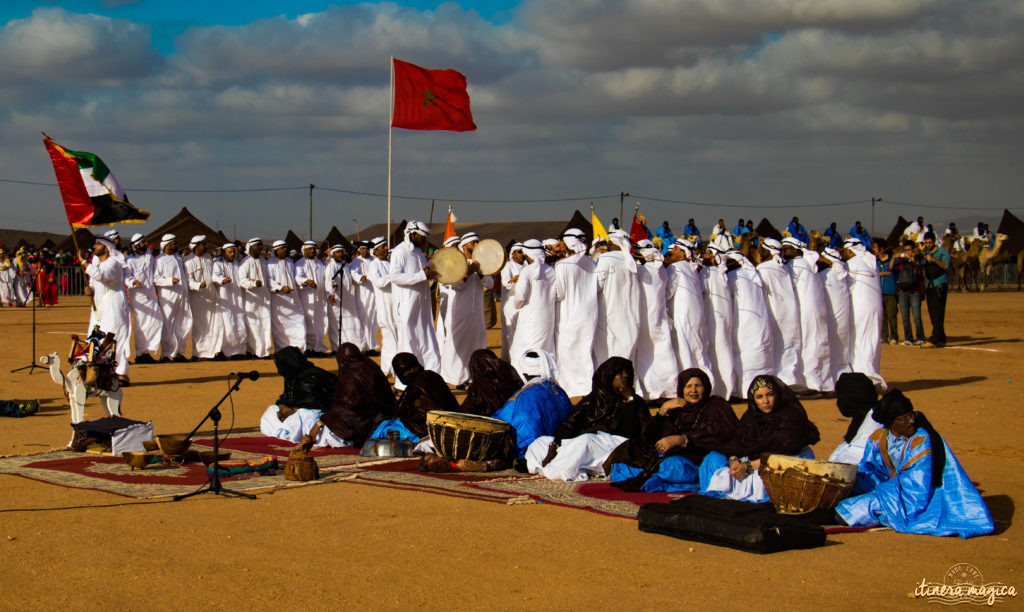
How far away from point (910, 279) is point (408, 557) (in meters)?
13.9

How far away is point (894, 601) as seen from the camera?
4.39 meters

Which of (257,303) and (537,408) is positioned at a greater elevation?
(257,303)

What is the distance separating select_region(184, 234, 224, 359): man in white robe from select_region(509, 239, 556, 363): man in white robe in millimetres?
6619

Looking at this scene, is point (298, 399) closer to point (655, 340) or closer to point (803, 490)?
point (655, 340)

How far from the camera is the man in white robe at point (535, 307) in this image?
11.2 meters

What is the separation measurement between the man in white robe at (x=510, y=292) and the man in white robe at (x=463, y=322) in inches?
15.5

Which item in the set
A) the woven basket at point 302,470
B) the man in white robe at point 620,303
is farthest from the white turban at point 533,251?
the woven basket at point 302,470

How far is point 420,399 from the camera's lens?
8328mm

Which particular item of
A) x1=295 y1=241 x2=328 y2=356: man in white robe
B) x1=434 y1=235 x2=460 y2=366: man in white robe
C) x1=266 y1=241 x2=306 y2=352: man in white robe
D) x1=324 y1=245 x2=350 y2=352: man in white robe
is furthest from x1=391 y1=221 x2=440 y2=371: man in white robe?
x1=295 y1=241 x2=328 y2=356: man in white robe

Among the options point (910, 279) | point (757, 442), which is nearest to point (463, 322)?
point (757, 442)

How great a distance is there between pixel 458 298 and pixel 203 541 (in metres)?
6.76

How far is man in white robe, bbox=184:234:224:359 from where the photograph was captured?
16.0m

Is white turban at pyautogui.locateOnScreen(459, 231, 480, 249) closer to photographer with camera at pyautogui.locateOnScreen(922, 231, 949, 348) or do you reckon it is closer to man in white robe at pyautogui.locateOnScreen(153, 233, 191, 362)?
man in white robe at pyautogui.locateOnScreen(153, 233, 191, 362)

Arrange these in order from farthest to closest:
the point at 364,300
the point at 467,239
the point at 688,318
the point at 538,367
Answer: the point at 364,300 < the point at 467,239 < the point at 688,318 < the point at 538,367
